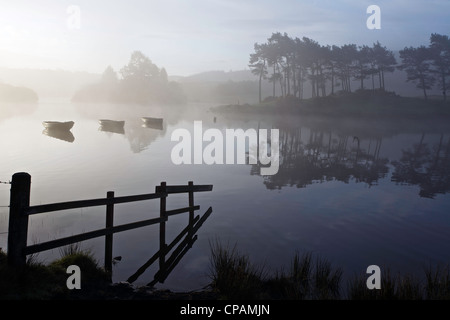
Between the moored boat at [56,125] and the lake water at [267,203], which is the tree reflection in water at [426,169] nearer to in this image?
the lake water at [267,203]

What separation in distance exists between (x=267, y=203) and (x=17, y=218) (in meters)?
15.0

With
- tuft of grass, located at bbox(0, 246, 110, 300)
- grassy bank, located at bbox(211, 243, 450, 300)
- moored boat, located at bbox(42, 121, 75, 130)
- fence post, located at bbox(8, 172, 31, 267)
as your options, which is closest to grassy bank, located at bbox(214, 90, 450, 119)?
moored boat, located at bbox(42, 121, 75, 130)

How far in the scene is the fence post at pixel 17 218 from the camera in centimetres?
888

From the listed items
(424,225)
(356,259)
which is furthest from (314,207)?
(356,259)

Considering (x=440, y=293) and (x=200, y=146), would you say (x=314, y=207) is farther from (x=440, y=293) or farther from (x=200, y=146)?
(x=200, y=146)

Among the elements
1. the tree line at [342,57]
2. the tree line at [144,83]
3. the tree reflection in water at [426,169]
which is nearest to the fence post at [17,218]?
the tree reflection in water at [426,169]

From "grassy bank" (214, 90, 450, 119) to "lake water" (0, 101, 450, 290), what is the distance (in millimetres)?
58002

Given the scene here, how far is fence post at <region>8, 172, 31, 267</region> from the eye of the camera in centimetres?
888

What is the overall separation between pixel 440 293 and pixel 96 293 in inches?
314

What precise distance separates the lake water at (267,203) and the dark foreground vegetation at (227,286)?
1.42 metres

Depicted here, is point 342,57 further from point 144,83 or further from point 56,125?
point 144,83

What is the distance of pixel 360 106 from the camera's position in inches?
4117

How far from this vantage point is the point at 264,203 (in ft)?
72.5

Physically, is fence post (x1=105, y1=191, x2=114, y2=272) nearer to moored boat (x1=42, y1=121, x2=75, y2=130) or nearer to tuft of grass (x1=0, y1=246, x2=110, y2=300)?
tuft of grass (x1=0, y1=246, x2=110, y2=300)
